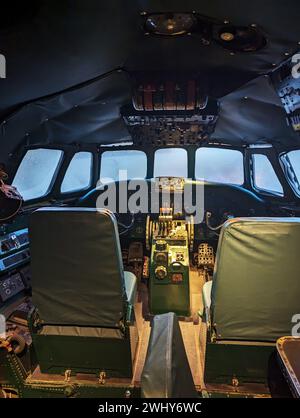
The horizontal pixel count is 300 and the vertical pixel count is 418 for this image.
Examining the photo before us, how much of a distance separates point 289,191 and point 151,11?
3452 millimetres

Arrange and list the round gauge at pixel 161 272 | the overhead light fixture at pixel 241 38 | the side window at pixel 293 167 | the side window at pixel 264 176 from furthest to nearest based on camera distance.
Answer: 1. the side window at pixel 264 176
2. the side window at pixel 293 167
3. the round gauge at pixel 161 272
4. the overhead light fixture at pixel 241 38

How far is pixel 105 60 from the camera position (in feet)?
7.00

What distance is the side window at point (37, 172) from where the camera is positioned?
3.75 m

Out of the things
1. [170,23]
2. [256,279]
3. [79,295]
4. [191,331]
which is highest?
[170,23]

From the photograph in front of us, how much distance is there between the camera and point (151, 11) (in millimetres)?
1542

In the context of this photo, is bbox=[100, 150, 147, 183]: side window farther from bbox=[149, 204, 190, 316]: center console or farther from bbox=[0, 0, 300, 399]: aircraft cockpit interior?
bbox=[149, 204, 190, 316]: center console

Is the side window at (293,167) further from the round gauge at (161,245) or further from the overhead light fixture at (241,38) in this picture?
the overhead light fixture at (241,38)

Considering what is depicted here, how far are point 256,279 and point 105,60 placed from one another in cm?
188

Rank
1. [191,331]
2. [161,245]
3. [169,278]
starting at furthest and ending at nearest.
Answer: [161,245] → [169,278] → [191,331]

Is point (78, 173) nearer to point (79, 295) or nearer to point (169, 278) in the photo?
point (169, 278)

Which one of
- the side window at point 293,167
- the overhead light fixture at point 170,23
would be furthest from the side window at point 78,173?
the overhead light fixture at point 170,23

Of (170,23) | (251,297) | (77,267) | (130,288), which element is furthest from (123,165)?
(251,297)

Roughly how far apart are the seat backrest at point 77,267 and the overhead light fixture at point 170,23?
1150 millimetres

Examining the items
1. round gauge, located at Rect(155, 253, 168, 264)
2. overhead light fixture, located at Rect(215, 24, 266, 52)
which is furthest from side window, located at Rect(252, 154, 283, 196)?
overhead light fixture, located at Rect(215, 24, 266, 52)
